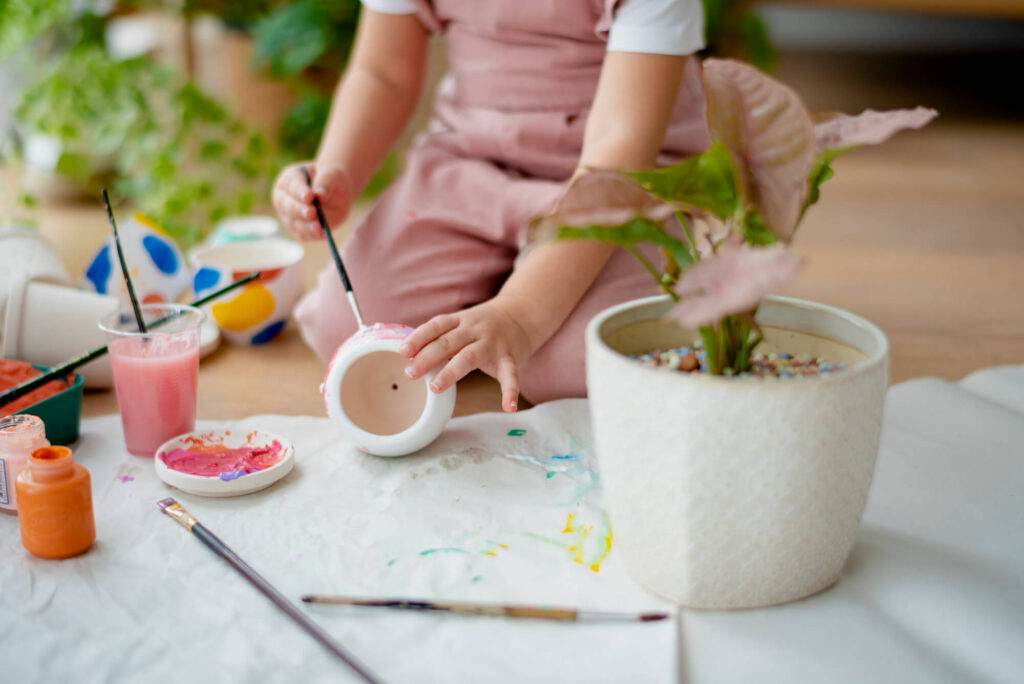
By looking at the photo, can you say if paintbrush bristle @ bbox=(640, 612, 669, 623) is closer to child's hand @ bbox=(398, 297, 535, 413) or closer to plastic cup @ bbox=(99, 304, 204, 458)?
child's hand @ bbox=(398, 297, 535, 413)

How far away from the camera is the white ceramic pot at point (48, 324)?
44.0 inches

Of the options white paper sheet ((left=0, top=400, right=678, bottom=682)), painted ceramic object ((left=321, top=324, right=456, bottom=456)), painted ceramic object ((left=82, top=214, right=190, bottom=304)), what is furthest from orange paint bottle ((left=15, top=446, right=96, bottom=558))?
painted ceramic object ((left=82, top=214, right=190, bottom=304))

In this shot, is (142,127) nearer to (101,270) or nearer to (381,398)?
(101,270)

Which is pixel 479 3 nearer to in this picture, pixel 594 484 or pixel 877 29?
pixel 594 484

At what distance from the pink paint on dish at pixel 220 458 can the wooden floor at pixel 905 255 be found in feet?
0.57

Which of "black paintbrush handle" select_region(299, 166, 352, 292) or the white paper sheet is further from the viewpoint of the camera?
"black paintbrush handle" select_region(299, 166, 352, 292)

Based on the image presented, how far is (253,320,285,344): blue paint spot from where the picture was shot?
135cm

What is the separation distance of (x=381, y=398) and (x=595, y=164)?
340 millimetres

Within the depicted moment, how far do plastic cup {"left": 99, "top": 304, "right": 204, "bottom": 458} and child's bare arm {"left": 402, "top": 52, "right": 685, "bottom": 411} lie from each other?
0.30 meters

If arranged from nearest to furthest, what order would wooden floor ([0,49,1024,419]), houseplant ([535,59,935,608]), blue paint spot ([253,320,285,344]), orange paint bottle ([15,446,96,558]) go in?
houseplant ([535,59,935,608]) < orange paint bottle ([15,446,96,558]) < wooden floor ([0,49,1024,419]) < blue paint spot ([253,320,285,344])

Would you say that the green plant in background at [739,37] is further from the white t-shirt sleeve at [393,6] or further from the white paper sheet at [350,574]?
the white paper sheet at [350,574]

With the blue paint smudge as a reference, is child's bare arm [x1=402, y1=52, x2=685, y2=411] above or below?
above

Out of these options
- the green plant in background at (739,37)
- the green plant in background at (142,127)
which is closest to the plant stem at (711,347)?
the green plant in background at (142,127)

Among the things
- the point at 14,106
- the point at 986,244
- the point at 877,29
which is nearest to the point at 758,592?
the point at 986,244
